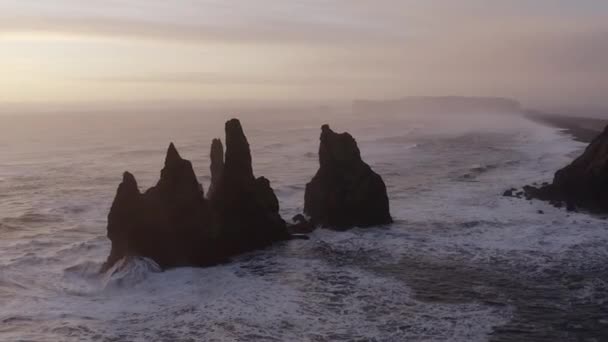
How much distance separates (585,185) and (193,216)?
28.3 meters

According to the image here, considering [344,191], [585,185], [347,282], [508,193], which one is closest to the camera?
[347,282]

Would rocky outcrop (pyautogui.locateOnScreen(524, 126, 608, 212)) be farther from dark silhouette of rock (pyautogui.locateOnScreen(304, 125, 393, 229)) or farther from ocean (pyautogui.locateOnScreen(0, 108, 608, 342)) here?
dark silhouette of rock (pyautogui.locateOnScreen(304, 125, 393, 229))

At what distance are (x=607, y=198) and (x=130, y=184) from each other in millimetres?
31700

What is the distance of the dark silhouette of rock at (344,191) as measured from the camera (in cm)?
4069

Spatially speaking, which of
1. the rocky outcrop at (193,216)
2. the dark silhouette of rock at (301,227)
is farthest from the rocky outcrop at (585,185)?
the rocky outcrop at (193,216)

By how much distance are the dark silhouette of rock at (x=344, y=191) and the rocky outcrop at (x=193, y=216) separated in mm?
4588

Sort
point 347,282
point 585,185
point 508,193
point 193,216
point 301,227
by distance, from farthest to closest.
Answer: point 508,193, point 585,185, point 301,227, point 193,216, point 347,282

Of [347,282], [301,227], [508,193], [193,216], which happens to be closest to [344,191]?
[301,227]

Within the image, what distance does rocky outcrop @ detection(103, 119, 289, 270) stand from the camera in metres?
33.0

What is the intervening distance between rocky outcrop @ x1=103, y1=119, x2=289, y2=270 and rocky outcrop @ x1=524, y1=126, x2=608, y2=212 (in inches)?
865

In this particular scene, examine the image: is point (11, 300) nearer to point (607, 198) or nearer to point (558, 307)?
point (558, 307)

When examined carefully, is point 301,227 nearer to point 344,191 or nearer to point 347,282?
point 344,191

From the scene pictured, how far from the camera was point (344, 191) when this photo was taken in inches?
1609

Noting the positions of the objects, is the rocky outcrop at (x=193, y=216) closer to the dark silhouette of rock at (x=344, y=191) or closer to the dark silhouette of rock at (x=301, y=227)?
the dark silhouette of rock at (x=301, y=227)
